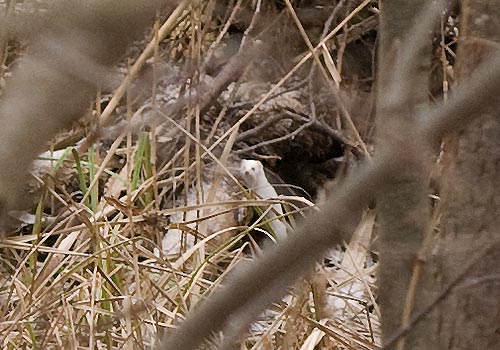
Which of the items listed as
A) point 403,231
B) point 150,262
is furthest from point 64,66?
point 150,262

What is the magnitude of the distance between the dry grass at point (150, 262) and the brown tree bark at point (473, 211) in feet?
0.74

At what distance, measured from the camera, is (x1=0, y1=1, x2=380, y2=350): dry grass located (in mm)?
1240

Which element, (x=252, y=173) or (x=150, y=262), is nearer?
(x=150, y=262)

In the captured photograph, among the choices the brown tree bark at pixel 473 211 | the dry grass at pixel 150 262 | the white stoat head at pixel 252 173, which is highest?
the brown tree bark at pixel 473 211

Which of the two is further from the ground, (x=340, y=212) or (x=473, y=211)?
(x=340, y=212)

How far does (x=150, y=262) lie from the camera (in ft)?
4.64

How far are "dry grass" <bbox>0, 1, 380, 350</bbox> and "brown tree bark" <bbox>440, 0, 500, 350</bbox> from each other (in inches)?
8.9

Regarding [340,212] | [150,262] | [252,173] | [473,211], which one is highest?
[340,212]

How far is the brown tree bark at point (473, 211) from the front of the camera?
0.86 meters

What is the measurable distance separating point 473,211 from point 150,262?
2.13 feet

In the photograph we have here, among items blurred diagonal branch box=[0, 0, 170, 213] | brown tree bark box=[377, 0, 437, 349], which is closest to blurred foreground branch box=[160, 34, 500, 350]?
blurred diagonal branch box=[0, 0, 170, 213]

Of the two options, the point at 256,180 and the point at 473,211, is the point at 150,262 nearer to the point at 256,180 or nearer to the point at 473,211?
the point at 256,180

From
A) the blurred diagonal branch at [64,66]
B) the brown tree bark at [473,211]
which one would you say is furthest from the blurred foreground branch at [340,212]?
the brown tree bark at [473,211]

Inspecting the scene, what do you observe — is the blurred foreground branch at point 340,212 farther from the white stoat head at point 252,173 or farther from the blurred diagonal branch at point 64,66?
the white stoat head at point 252,173
